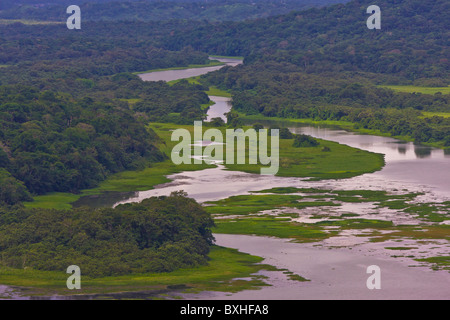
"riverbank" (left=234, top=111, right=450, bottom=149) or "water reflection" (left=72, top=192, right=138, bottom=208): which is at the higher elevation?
"riverbank" (left=234, top=111, right=450, bottom=149)

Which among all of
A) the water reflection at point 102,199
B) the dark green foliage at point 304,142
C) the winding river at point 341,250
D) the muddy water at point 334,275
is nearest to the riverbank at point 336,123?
the dark green foliage at point 304,142

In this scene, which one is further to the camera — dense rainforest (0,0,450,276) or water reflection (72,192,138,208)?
water reflection (72,192,138,208)

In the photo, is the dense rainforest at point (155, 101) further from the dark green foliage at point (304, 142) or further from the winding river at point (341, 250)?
the winding river at point (341, 250)

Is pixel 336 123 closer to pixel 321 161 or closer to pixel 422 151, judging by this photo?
pixel 422 151

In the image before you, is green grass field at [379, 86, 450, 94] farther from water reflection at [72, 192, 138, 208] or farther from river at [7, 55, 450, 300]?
water reflection at [72, 192, 138, 208]

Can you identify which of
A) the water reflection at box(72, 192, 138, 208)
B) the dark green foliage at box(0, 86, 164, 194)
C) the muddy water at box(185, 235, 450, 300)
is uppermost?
the dark green foliage at box(0, 86, 164, 194)

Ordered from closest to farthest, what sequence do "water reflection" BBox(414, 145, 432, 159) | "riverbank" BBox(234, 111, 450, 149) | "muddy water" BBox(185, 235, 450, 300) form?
"muddy water" BBox(185, 235, 450, 300) → "water reflection" BBox(414, 145, 432, 159) → "riverbank" BBox(234, 111, 450, 149)

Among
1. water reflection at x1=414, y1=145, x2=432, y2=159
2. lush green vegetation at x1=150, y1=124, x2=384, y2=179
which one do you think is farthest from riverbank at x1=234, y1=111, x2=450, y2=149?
lush green vegetation at x1=150, y1=124, x2=384, y2=179

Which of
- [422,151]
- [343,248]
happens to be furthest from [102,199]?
Result: [422,151]

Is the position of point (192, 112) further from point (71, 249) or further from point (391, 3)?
point (391, 3)
